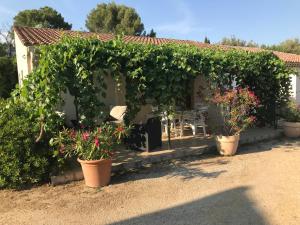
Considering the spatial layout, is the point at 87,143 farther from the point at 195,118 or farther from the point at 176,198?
the point at 195,118

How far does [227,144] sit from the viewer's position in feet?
24.1

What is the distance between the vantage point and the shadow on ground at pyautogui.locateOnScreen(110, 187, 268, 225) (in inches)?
162

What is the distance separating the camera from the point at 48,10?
103 ft

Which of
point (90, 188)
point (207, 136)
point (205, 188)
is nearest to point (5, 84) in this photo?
point (207, 136)

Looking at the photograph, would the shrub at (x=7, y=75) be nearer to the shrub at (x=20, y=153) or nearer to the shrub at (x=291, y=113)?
the shrub at (x=20, y=153)

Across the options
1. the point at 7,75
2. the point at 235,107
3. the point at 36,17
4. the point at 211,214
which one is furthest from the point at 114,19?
the point at 211,214

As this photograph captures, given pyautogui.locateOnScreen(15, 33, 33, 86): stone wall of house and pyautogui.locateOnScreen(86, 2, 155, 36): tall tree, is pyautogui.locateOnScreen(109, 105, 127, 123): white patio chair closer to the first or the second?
pyautogui.locateOnScreen(15, 33, 33, 86): stone wall of house

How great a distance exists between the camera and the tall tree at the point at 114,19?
1268 inches

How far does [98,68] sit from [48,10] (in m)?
28.7

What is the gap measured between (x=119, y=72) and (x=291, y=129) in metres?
5.77

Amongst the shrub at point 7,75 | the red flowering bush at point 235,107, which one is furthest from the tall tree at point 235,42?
the red flowering bush at point 235,107

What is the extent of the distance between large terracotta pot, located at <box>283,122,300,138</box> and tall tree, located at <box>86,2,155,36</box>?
24.2m

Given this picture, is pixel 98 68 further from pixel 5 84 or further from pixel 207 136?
pixel 5 84

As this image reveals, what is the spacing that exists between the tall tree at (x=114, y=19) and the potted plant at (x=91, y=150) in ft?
88.4
